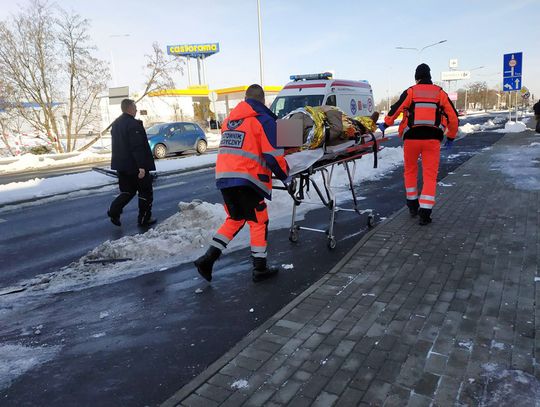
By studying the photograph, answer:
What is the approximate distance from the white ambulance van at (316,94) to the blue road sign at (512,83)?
10828 mm

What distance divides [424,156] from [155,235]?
3.90m

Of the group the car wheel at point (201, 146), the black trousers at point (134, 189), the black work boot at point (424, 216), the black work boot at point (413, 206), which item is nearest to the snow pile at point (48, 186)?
the black trousers at point (134, 189)

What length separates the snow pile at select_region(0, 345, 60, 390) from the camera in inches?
111

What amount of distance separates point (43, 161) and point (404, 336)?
66.2 feet

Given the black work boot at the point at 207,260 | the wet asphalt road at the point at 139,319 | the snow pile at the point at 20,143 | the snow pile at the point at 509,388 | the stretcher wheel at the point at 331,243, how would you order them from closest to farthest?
the snow pile at the point at 509,388 → the wet asphalt road at the point at 139,319 → the black work boot at the point at 207,260 → the stretcher wheel at the point at 331,243 → the snow pile at the point at 20,143

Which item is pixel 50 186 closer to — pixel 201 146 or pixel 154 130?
pixel 154 130

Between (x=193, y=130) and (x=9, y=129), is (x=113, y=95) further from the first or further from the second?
(x=9, y=129)

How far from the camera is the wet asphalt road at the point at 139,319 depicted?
2652 mm

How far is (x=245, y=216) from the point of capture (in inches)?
161

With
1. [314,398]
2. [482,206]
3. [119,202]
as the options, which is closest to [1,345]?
[314,398]

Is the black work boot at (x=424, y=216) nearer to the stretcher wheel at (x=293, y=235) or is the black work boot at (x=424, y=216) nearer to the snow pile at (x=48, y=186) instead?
the stretcher wheel at (x=293, y=235)

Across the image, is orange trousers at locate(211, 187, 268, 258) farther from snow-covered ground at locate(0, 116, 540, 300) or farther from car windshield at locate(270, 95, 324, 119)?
car windshield at locate(270, 95, 324, 119)

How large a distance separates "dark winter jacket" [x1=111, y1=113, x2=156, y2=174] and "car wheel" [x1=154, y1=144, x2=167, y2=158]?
1187 centimetres

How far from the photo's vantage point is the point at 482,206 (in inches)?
257
